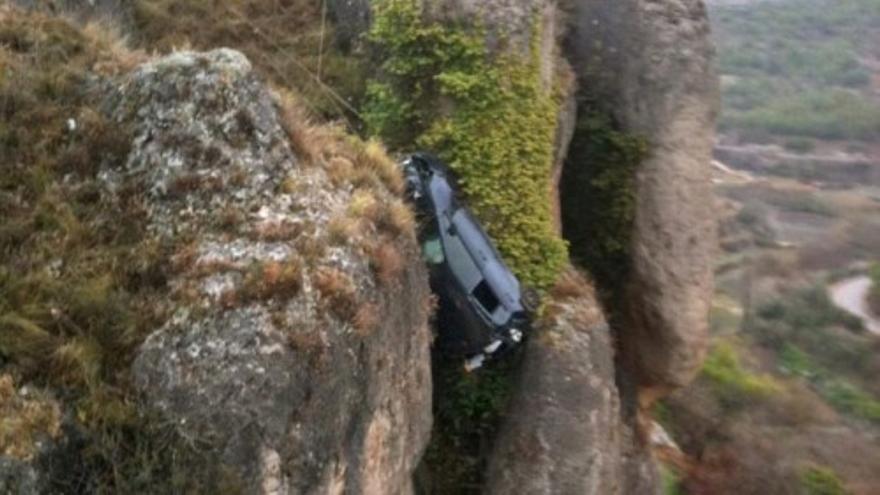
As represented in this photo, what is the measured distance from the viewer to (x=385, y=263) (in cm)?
797

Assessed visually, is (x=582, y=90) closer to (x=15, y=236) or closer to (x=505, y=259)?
(x=505, y=259)

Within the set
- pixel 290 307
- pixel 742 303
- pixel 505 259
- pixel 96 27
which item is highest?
pixel 96 27

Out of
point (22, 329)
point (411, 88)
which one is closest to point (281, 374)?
point (22, 329)

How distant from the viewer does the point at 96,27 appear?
9.59 metres

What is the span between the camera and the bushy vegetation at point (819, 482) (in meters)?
23.4

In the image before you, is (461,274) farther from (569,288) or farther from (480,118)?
(480,118)

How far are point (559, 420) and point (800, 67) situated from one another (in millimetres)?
87529

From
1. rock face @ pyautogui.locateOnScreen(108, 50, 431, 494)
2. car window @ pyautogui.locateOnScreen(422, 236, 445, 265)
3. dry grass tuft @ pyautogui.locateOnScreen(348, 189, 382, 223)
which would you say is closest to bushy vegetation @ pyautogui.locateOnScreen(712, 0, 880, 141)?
car window @ pyautogui.locateOnScreen(422, 236, 445, 265)

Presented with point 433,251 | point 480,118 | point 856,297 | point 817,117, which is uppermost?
point 480,118

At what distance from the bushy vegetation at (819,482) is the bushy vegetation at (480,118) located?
1345 centimetres

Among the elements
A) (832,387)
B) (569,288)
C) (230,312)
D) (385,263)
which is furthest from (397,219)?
(832,387)

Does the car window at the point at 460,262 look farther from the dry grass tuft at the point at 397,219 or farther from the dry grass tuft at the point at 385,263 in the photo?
the dry grass tuft at the point at 385,263

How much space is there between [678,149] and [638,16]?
6.65ft

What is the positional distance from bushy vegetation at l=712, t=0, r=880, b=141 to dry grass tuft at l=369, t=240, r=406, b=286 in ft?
248
